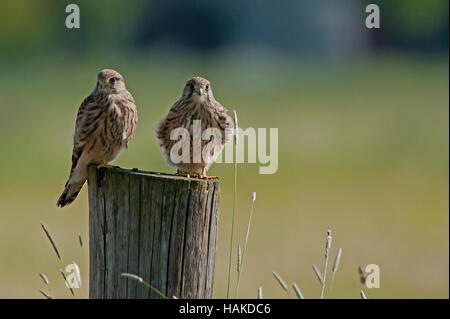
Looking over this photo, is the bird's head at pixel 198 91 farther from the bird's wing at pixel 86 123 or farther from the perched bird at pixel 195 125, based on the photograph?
the bird's wing at pixel 86 123

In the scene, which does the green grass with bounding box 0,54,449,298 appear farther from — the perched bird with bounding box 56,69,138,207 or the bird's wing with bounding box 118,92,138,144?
the bird's wing with bounding box 118,92,138,144

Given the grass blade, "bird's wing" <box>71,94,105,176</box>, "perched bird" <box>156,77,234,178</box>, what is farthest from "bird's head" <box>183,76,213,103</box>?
the grass blade

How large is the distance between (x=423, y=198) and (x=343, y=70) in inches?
790

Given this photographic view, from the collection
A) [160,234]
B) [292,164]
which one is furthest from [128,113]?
[292,164]

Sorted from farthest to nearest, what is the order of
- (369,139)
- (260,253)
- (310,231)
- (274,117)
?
(274,117)
(369,139)
(310,231)
(260,253)

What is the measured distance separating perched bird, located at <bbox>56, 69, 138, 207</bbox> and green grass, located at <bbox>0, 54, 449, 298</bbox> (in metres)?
2.43

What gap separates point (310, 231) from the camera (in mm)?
15031

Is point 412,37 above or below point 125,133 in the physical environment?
above

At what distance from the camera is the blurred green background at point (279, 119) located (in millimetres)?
13391

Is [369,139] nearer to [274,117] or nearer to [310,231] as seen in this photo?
[274,117]

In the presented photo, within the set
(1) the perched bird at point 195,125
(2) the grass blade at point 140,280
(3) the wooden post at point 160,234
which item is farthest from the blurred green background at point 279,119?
(2) the grass blade at point 140,280

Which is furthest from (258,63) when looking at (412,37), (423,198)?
(423,198)

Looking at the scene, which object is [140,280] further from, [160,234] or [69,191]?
[69,191]
